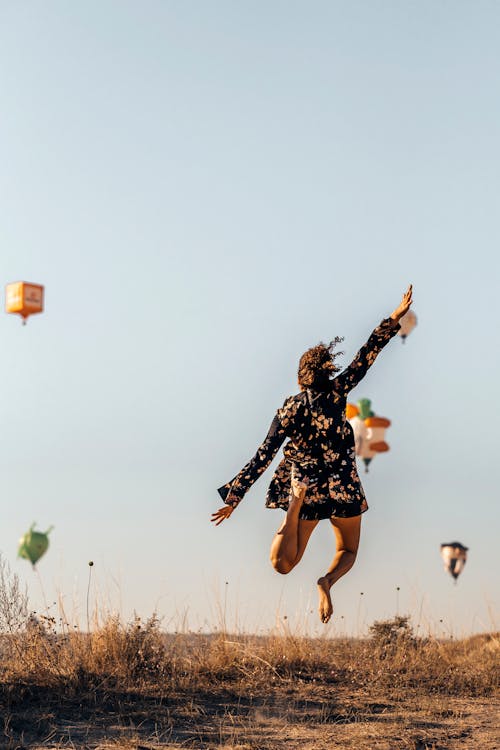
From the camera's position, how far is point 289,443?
27.8ft

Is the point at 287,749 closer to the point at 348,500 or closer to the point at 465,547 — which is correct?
the point at 348,500

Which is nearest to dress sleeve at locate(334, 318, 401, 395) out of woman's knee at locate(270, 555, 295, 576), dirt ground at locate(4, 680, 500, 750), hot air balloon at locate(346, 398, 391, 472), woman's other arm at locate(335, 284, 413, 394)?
woman's other arm at locate(335, 284, 413, 394)

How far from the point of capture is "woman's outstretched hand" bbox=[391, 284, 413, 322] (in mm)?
8523

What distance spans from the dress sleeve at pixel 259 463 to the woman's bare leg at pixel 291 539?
0.98 feet

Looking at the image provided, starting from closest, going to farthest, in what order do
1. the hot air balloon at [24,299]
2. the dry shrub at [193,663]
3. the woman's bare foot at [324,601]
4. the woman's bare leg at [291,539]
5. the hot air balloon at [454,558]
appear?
the woman's bare foot at [324,601], the woman's bare leg at [291,539], the dry shrub at [193,663], the hot air balloon at [24,299], the hot air balloon at [454,558]

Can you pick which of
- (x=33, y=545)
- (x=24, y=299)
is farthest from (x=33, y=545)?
(x=24, y=299)

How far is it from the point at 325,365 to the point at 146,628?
5235mm

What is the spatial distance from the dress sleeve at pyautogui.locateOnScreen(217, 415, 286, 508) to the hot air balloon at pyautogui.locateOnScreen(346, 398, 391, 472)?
2372 cm

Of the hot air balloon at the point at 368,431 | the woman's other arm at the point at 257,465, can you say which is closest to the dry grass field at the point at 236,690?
the woman's other arm at the point at 257,465

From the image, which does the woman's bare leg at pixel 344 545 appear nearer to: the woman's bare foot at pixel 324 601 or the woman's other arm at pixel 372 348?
the woman's bare foot at pixel 324 601

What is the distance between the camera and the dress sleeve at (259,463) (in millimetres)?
8375

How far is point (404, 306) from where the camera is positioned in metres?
8.59

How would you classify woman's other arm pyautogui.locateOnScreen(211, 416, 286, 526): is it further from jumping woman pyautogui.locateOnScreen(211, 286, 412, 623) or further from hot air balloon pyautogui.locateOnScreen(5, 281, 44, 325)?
hot air balloon pyautogui.locateOnScreen(5, 281, 44, 325)

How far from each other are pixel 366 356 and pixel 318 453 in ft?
3.02
